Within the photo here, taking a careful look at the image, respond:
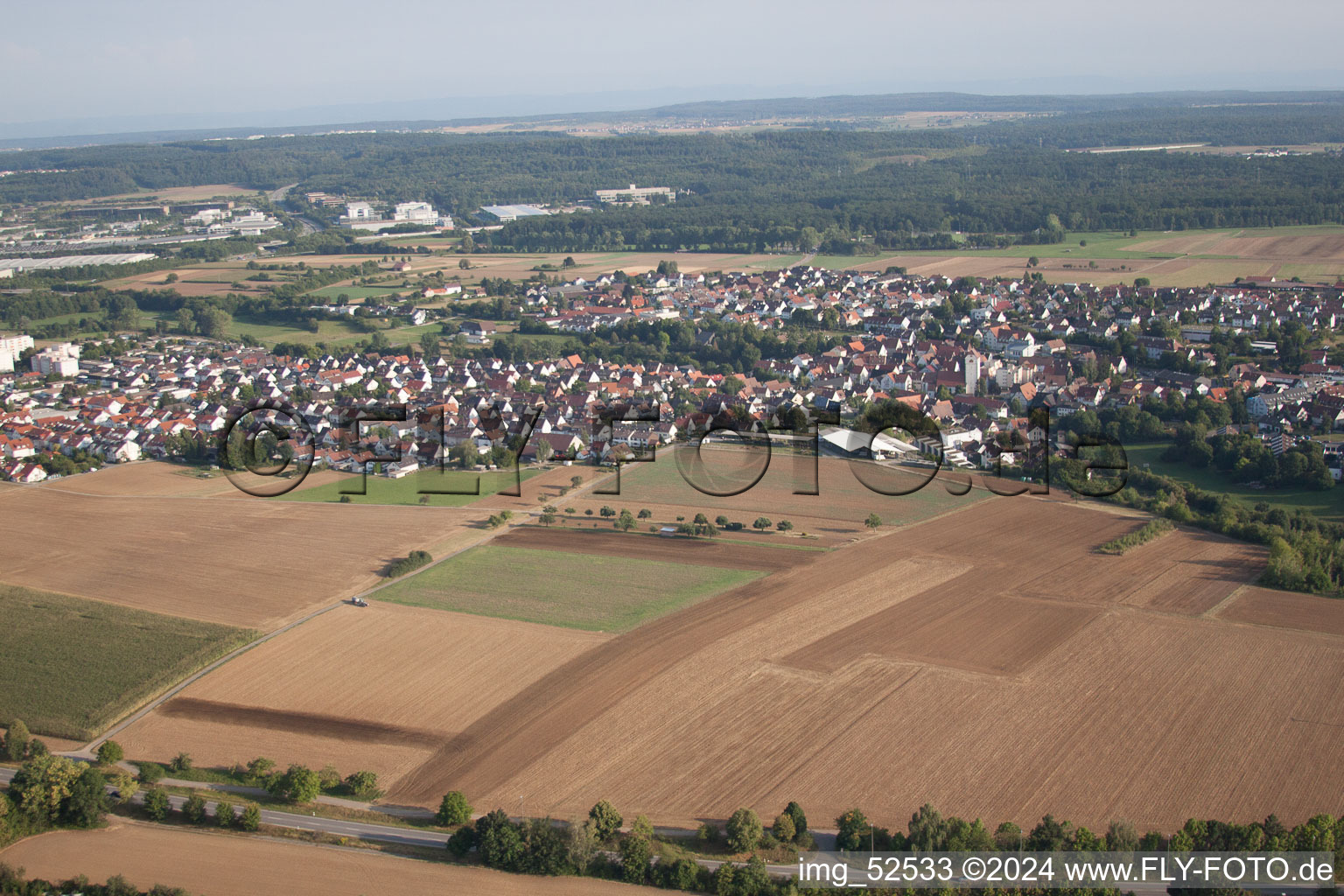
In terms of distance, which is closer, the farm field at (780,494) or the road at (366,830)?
the road at (366,830)

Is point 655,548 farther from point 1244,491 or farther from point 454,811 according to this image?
point 1244,491

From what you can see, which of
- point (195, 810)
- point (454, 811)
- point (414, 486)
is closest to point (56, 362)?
point (414, 486)

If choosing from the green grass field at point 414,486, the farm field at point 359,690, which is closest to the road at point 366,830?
the farm field at point 359,690

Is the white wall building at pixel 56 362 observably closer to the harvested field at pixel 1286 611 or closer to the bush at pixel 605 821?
the bush at pixel 605 821

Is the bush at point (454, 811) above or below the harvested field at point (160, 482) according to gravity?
below

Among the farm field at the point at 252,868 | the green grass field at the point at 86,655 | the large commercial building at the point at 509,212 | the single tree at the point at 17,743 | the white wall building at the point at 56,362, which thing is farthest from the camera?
the large commercial building at the point at 509,212

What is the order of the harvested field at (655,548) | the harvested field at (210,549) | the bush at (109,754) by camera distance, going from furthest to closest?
1. the harvested field at (655,548)
2. the harvested field at (210,549)
3. the bush at (109,754)

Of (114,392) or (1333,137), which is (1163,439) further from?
(1333,137)

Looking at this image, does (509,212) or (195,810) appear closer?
(195,810)
